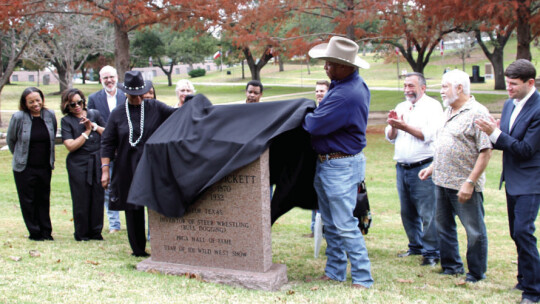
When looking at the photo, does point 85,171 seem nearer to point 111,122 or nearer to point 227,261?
point 111,122

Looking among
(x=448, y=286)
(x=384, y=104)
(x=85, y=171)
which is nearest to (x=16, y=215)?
(x=85, y=171)

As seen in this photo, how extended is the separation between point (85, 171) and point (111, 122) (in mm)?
1283

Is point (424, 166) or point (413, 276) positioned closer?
point (413, 276)

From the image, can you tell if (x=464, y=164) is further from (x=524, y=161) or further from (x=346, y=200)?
(x=346, y=200)

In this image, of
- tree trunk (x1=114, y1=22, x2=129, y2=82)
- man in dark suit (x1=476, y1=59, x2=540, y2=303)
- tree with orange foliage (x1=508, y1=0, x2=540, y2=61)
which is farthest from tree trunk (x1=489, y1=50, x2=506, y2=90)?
man in dark suit (x1=476, y1=59, x2=540, y2=303)

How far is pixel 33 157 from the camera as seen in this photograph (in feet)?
23.1

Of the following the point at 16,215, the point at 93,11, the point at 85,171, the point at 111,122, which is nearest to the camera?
the point at 111,122

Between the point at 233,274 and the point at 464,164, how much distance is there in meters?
2.40

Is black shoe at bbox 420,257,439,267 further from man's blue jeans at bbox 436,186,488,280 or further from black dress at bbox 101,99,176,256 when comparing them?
black dress at bbox 101,99,176,256

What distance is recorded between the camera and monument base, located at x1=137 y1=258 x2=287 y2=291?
5039 mm

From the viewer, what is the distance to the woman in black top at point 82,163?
706 cm

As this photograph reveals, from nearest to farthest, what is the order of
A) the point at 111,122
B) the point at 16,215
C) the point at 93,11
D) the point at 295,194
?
the point at 295,194 < the point at 111,122 < the point at 16,215 < the point at 93,11

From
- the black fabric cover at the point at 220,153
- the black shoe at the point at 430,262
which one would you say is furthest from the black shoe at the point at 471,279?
the black fabric cover at the point at 220,153

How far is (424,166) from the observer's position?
6.15 m
